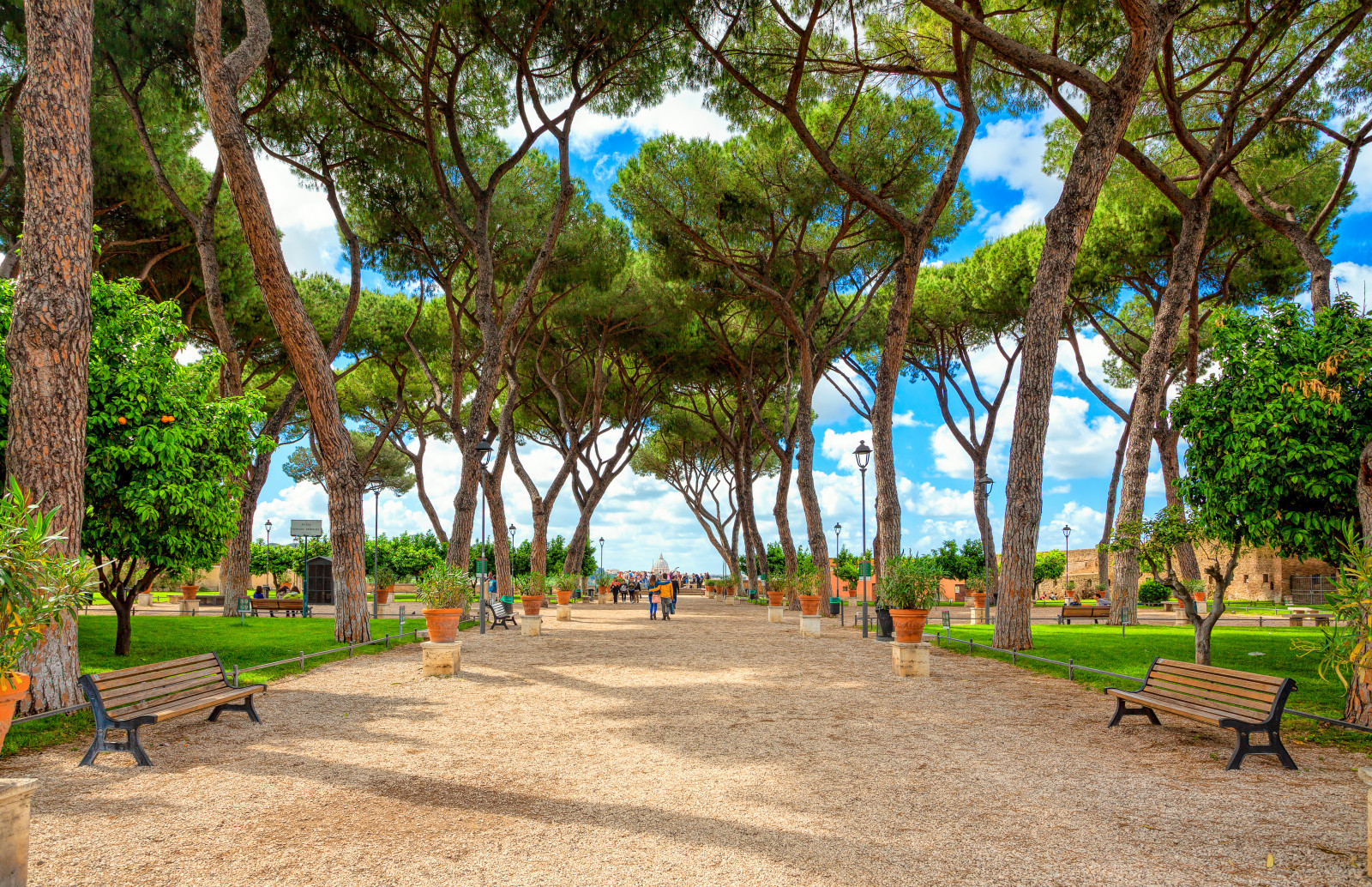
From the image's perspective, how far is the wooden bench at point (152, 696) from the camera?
5348 mm

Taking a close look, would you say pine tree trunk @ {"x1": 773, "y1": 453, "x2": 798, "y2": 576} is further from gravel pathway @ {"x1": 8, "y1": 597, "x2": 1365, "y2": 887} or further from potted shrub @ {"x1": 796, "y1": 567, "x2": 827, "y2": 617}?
gravel pathway @ {"x1": 8, "y1": 597, "x2": 1365, "y2": 887}

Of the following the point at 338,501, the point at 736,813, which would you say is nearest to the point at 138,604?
the point at 338,501

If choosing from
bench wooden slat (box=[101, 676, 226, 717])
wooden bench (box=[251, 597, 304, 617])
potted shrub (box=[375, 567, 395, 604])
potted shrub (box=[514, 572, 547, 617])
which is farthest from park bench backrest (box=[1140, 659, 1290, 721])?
potted shrub (box=[375, 567, 395, 604])

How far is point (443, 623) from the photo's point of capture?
11008mm

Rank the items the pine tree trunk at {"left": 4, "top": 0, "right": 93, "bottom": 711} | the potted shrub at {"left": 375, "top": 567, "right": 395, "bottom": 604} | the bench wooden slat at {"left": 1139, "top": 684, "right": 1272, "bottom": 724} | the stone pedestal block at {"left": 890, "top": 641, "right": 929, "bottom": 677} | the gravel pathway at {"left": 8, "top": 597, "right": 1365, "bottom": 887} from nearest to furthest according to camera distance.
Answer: the gravel pathway at {"left": 8, "top": 597, "right": 1365, "bottom": 887} → the bench wooden slat at {"left": 1139, "top": 684, "right": 1272, "bottom": 724} → the pine tree trunk at {"left": 4, "top": 0, "right": 93, "bottom": 711} → the stone pedestal block at {"left": 890, "top": 641, "right": 929, "bottom": 677} → the potted shrub at {"left": 375, "top": 567, "right": 395, "bottom": 604}

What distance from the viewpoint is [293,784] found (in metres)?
4.92

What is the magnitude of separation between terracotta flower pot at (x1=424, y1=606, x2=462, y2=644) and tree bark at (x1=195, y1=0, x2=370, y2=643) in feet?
7.60

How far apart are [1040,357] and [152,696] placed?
435 inches

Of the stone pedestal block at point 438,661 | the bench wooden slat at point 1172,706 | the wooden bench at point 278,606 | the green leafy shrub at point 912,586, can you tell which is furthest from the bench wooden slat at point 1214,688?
the wooden bench at point 278,606

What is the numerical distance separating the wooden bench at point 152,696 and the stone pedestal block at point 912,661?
693 cm

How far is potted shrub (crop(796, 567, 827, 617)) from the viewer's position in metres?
16.9

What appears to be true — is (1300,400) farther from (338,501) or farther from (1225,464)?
(338,501)

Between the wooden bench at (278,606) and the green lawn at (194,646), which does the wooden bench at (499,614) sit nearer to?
the green lawn at (194,646)

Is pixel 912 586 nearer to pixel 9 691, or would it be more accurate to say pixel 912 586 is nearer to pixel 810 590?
pixel 810 590
